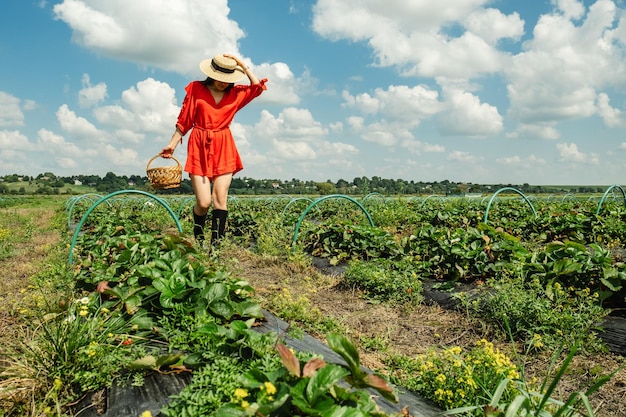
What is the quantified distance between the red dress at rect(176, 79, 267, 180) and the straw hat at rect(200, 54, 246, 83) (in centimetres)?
17

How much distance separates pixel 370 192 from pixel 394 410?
12.0 m

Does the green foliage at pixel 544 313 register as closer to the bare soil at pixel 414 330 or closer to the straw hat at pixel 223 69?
A: the bare soil at pixel 414 330

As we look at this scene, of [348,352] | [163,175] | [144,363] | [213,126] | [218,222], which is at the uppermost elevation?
[213,126]

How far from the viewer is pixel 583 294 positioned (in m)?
3.31

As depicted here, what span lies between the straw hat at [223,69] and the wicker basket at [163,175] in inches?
40.1

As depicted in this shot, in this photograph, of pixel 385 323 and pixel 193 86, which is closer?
pixel 385 323

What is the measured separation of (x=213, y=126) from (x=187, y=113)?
30 centimetres

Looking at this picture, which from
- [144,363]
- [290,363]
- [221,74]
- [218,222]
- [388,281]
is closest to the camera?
[290,363]

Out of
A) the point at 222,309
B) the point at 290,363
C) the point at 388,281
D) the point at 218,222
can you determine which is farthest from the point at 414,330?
the point at 218,222

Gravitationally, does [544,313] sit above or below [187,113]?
below

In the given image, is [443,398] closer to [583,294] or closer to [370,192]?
[583,294]

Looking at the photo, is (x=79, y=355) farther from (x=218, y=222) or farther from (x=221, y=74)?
(x=221, y=74)

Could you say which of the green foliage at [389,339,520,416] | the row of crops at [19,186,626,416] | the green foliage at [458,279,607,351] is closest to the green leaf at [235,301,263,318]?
the row of crops at [19,186,626,416]

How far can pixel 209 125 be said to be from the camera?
4805 millimetres
